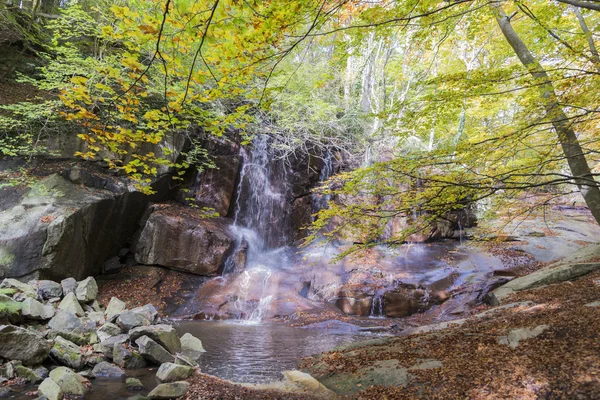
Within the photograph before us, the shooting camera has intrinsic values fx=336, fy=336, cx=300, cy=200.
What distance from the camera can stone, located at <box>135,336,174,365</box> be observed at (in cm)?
647

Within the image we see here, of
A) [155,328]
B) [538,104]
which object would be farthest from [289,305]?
[538,104]

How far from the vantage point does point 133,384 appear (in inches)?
215

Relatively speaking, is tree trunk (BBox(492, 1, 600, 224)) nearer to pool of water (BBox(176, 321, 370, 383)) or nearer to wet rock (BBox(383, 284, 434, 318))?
pool of water (BBox(176, 321, 370, 383))

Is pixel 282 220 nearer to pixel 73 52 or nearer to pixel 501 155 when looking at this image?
pixel 73 52

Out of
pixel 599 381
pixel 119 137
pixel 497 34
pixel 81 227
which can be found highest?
pixel 497 34

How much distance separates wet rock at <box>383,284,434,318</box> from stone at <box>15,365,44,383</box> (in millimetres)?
9392

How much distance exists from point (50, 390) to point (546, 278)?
35.5 ft

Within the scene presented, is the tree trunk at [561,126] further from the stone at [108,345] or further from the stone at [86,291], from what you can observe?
the stone at [86,291]

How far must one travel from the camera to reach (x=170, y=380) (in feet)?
18.6

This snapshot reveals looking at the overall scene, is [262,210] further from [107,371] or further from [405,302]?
[107,371]

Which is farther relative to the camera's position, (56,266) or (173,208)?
(173,208)

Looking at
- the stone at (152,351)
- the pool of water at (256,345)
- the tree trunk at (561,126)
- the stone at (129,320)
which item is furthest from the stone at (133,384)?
the tree trunk at (561,126)

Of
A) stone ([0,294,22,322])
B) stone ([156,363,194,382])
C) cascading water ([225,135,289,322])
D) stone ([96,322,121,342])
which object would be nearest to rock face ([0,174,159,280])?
stone ([0,294,22,322])

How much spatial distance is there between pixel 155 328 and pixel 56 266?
5.12 m
